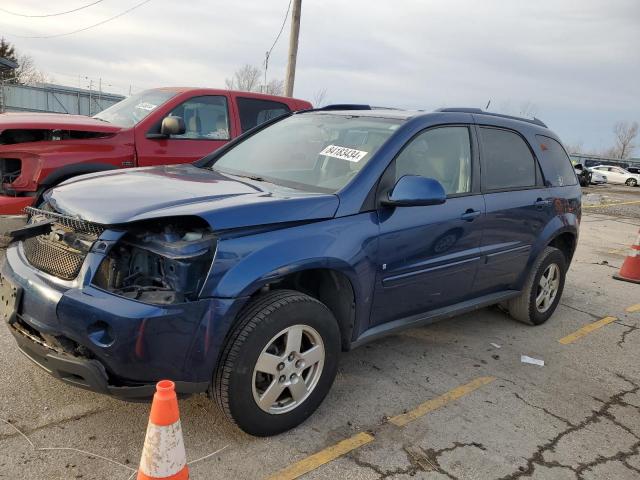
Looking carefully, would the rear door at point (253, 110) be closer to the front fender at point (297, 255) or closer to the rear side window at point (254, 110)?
the rear side window at point (254, 110)

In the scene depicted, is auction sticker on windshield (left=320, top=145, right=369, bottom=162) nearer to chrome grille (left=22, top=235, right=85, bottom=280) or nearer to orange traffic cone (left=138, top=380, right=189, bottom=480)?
chrome grille (left=22, top=235, right=85, bottom=280)

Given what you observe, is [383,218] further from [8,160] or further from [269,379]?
[8,160]

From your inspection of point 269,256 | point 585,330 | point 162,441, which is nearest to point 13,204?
point 269,256

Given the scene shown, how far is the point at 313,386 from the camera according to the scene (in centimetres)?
299

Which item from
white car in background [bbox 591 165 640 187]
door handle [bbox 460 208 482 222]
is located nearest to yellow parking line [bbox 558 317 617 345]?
door handle [bbox 460 208 482 222]

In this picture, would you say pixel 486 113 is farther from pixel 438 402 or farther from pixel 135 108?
pixel 135 108

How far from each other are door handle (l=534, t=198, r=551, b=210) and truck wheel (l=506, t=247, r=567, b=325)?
1.41 ft

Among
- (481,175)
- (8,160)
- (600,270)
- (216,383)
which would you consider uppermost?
(481,175)

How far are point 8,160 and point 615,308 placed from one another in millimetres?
6406

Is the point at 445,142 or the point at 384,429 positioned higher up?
the point at 445,142

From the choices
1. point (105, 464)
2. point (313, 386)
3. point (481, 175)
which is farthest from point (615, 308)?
point (105, 464)

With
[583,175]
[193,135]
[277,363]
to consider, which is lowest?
[583,175]

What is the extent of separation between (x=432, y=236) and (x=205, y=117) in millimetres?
4107

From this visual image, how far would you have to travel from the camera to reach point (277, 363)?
2.77 m
